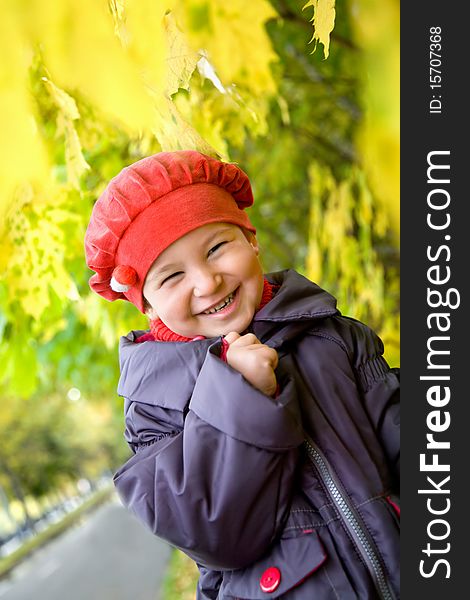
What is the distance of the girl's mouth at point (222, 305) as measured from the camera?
1.39 m

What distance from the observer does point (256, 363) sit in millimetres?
1246

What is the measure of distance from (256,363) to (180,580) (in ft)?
34.5

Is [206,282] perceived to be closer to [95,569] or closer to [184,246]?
[184,246]

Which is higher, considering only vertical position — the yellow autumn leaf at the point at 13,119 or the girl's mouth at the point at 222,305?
the yellow autumn leaf at the point at 13,119

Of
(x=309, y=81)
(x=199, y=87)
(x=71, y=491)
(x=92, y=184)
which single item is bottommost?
(x=71, y=491)

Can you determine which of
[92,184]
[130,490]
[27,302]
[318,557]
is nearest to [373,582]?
[318,557]

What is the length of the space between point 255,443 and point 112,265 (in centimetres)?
46

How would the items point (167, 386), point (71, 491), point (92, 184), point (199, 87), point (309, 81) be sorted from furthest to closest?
point (71, 491), point (309, 81), point (92, 184), point (199, 87), point (167, 386)

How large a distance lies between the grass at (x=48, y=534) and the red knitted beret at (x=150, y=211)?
14.8 m

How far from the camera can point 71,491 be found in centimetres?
2641

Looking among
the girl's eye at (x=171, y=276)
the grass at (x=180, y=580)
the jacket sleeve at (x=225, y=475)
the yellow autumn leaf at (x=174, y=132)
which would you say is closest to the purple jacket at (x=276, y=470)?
the jacket sleeve at (x=225, y=475)

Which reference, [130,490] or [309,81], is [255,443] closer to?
[130,490]

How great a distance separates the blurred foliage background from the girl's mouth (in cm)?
31

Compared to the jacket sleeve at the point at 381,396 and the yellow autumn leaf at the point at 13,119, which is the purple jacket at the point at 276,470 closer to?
the jacket sleeve at the point at 381,396
